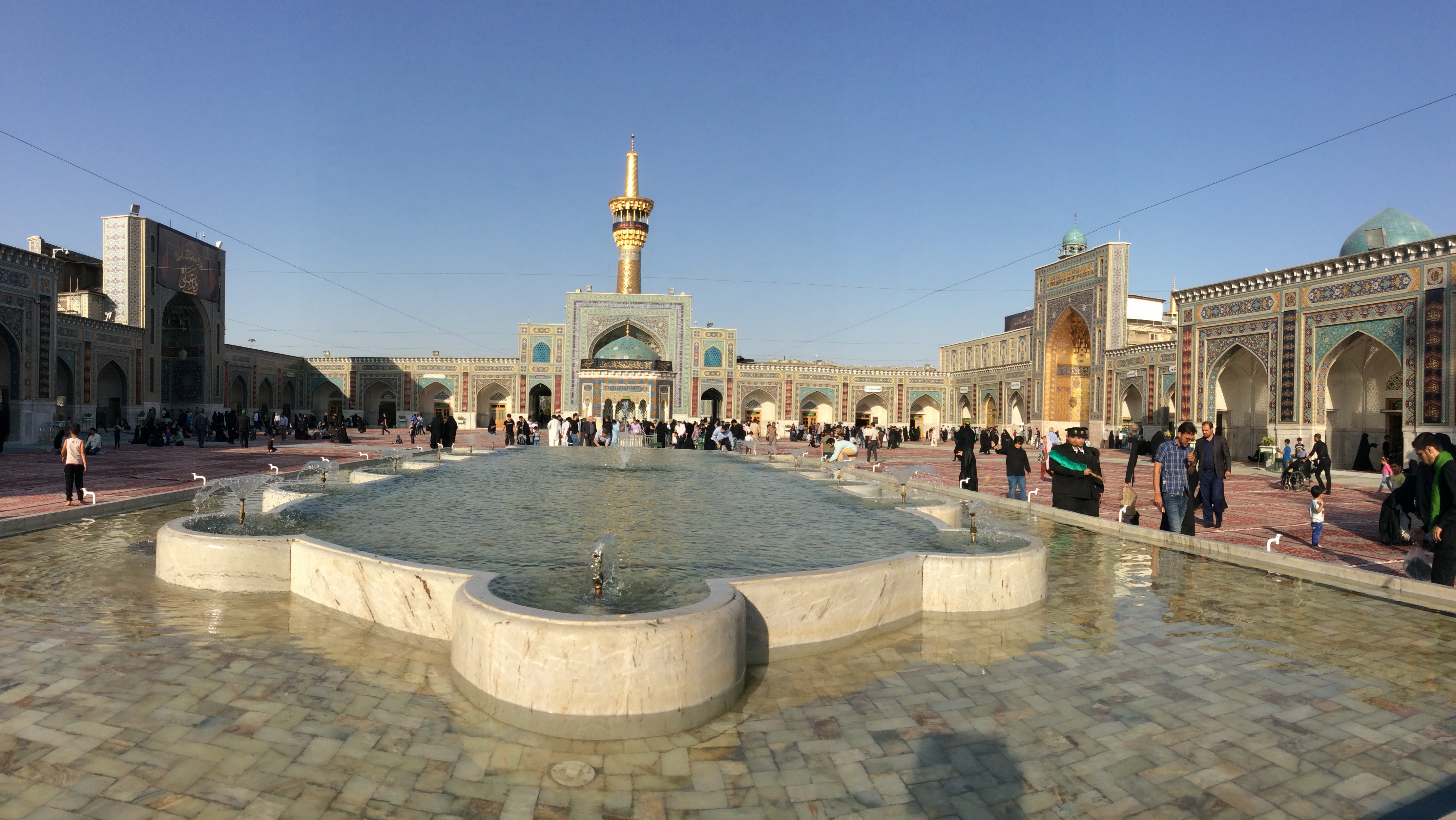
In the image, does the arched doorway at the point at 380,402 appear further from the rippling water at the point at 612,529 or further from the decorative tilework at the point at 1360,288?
the decorative tilework at the point at 1360,288

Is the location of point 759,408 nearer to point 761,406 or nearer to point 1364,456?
point 761,406

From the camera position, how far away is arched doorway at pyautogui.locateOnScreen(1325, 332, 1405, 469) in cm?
1795

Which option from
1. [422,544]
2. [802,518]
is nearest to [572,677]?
[422,544]

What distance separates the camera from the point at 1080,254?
2783cm

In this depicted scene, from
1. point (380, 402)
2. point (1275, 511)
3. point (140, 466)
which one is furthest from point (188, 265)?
point (1275, 511)

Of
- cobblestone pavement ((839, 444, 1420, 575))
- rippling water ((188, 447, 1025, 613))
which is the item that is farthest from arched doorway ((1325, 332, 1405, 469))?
rippling water ((188, 447, 1025, 613))

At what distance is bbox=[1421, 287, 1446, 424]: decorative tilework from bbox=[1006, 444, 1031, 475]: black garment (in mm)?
11550

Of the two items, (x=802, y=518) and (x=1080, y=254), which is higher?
(x=1080, y=254)

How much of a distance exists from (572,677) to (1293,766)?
2238 mm

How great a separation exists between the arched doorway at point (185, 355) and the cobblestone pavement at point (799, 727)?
31.4 meters

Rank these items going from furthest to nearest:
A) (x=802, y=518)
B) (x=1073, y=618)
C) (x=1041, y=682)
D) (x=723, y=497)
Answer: (x=723, y=497) < (x=802, y=518) < (x=1073, y=618) < (x=1041, y=682)

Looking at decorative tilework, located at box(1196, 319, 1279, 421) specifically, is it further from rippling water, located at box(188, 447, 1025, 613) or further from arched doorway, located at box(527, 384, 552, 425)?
arched doorway, located at box(527, 384, 552, 425)

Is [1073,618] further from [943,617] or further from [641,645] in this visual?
[641,645]

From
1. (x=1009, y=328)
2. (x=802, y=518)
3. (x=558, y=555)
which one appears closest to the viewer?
(x=558, y=555)
